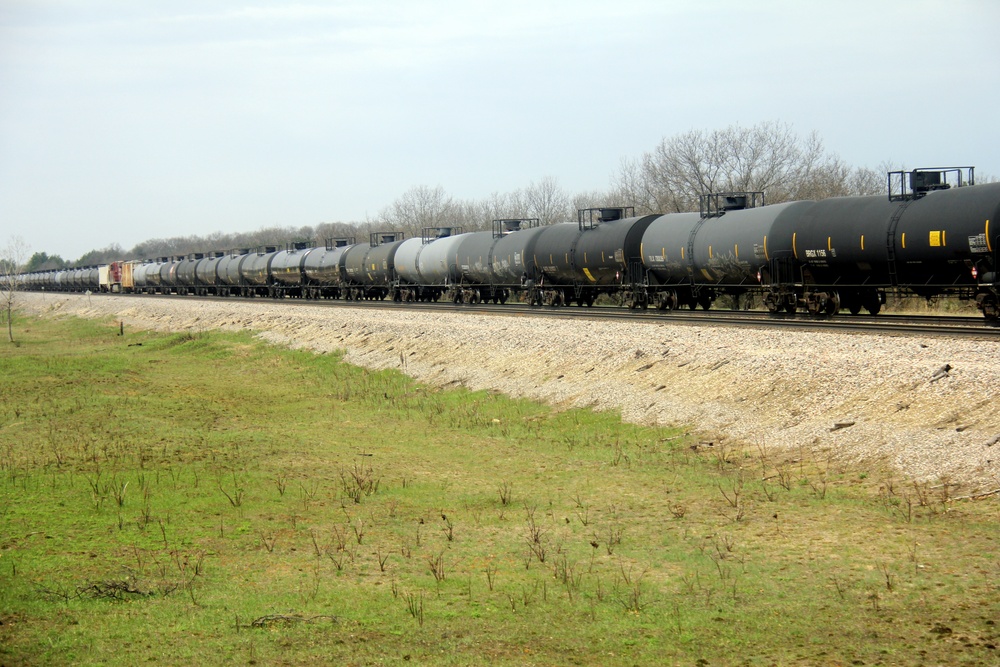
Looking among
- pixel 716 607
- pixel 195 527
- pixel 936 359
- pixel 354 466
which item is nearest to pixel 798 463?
pixel 936 359

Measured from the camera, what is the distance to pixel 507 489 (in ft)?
45.7

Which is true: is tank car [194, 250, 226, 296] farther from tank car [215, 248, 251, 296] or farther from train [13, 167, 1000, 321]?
train [13, 167, 1000, 321]

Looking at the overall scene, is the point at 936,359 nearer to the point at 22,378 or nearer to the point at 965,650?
the point at 965,650

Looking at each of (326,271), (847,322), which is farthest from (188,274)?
(847,322)

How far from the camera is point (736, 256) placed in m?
30.9

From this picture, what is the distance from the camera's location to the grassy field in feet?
26.1

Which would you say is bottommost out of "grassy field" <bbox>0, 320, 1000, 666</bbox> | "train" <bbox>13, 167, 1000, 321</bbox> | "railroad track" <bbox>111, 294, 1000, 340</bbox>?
"grassy field" <bbox>0, 320, 1000, 666</bbox>

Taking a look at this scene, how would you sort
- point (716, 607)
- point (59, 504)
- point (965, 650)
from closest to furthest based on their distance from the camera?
point (965, 650) < point (716, 607) < point (59, 504)

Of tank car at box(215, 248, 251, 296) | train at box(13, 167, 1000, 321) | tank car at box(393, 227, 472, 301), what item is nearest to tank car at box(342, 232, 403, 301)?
train at box(13, 167, 1000, 321)

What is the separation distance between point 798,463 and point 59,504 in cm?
1057

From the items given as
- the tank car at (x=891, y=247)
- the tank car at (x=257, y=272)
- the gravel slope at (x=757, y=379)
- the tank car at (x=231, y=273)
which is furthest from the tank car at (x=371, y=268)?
the tank car at (x=891, y=247)

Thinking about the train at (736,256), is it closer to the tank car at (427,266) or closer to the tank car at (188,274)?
the tank car at (427,266)

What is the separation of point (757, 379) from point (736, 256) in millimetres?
13945

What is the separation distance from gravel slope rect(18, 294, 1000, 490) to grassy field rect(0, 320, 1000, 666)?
662mm
